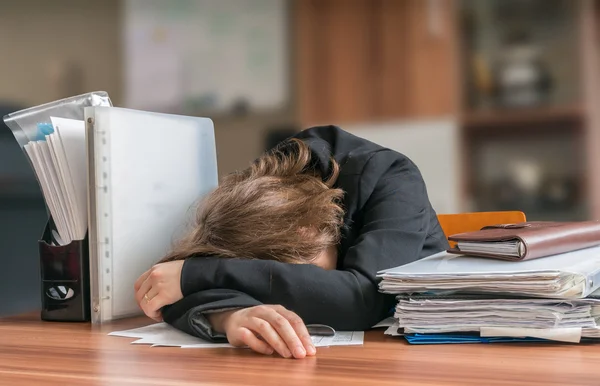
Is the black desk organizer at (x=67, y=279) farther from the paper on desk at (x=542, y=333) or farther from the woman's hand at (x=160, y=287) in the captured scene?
the paper on desk at (x=542, y=333)

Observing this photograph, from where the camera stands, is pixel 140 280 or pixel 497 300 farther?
pixel 140 280

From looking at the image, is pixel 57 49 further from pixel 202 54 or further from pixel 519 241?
pixel 519 241

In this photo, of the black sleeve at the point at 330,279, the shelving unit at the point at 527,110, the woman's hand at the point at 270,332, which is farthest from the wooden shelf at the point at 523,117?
the woman's hand at the point at 270,332

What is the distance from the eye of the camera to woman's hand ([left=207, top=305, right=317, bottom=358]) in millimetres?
740

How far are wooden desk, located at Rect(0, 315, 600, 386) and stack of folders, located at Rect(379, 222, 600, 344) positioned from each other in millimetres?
24

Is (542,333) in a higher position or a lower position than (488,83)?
lower

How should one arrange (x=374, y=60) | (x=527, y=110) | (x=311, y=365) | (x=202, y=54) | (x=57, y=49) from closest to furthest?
(x=311, y=365)
(x=527, y=110)
(x=374, y=60)
(x=202, y=54)
(x=57, y=49)

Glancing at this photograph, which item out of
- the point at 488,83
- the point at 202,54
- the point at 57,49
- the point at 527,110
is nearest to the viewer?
the point at 527,110

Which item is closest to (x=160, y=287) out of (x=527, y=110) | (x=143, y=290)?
(x=143, y=290)

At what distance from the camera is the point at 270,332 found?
29.6 inches

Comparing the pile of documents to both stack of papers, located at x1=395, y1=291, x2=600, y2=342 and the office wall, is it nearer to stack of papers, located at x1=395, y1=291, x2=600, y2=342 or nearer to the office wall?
stack of papers, located at x1=395, y1=291, x2=600, y2=342

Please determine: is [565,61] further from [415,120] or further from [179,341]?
[179,341]

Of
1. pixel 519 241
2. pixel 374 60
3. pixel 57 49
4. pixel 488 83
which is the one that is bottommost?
pixel 519 241

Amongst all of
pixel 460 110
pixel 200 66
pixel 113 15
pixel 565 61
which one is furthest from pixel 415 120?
pixel 113 15
